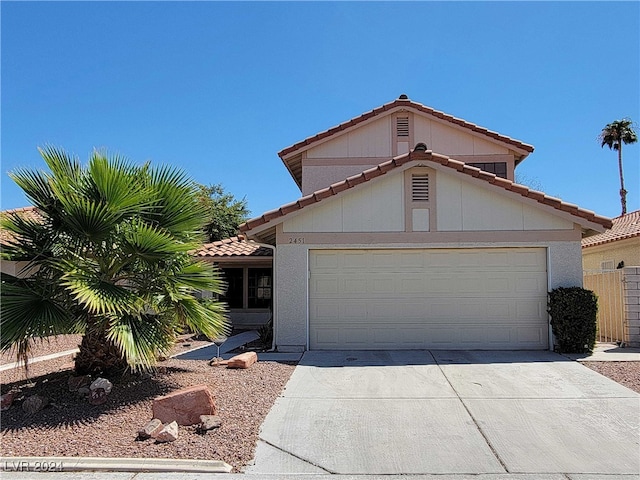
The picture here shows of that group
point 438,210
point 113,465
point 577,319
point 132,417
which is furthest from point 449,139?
point 113,465

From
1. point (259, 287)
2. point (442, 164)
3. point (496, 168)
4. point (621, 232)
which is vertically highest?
point (496, 168)

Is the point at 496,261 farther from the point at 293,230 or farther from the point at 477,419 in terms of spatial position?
the point at 477,419

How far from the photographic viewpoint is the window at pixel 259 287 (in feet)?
55.5

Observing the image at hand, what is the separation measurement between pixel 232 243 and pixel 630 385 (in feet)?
41.4

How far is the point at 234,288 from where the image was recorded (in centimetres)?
1709

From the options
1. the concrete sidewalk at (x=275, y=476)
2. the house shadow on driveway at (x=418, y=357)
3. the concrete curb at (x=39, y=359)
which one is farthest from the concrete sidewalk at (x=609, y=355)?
the concrete curb at (x=39, y=359)

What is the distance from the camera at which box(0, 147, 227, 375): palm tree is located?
6492mm

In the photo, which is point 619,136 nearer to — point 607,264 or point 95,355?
point 607,264

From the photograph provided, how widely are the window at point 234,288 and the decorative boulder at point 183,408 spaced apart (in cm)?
1120

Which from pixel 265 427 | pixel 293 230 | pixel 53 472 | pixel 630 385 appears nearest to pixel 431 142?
pixel 293 230

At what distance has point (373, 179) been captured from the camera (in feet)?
35.8

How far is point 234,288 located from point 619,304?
11.5 metres

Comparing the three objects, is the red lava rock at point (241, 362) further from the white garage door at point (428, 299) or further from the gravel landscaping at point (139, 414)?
the white garage door at point (428, 299)

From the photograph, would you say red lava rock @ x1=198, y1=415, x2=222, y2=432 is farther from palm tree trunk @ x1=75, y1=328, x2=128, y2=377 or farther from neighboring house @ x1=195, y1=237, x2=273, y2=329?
neighboring house @ x1=195, y1=237, x2=273, y2=329
